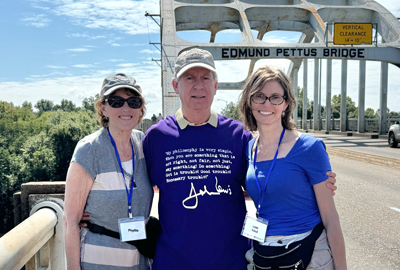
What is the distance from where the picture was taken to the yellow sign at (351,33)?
65.1 feet

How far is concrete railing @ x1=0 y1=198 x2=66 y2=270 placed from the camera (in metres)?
1.96

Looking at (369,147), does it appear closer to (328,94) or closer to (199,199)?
(199,199)

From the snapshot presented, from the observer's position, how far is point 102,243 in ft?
7.34

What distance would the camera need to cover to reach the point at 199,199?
2252 millimetres

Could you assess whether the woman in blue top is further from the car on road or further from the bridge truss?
the car on road

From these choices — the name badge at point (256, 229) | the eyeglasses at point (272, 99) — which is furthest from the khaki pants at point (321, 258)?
the eyeglasses at point (272, 99)

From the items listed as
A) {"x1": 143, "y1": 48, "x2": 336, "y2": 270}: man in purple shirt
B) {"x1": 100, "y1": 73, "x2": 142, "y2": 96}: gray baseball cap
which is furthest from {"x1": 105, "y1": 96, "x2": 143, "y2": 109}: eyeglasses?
{"x1": 143, "y1": 48, "x2": 336, "y2": 270}: man in purple shirt

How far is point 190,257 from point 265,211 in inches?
Result: 21.8

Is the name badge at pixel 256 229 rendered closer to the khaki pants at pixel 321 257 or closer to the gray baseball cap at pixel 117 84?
the khaki pants at pixel 321 257

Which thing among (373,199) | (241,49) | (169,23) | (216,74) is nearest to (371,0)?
(241,49)

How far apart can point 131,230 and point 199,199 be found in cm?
46

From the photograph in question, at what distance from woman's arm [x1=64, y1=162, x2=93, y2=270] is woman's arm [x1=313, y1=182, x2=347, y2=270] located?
1.37 meters

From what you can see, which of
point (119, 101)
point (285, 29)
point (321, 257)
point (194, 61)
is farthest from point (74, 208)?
point (285, 29)

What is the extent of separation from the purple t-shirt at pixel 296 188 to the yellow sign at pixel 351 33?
65.0 feet
